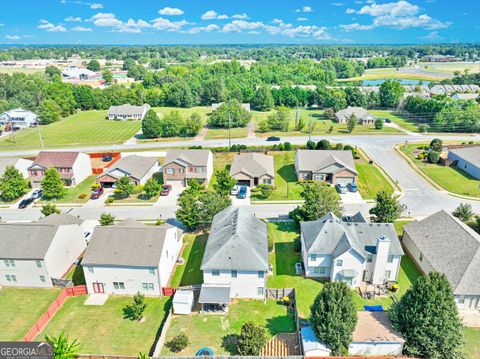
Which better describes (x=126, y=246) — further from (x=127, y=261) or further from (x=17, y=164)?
(x=17, y=164)

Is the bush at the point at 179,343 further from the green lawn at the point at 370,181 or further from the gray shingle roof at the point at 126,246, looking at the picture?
the green lawn at the point at 370,181

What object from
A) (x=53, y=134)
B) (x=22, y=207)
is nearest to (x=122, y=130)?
(x=53, y=134)

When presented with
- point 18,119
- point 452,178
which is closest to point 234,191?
point 452,178

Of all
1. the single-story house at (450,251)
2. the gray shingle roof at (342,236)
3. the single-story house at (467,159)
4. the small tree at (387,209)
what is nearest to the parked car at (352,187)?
the small tree at (387,209)

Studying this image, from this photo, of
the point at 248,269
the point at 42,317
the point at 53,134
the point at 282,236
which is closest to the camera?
the point at 42,317

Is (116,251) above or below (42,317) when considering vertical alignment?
above

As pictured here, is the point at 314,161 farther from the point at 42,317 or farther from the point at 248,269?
the point at 42,317
